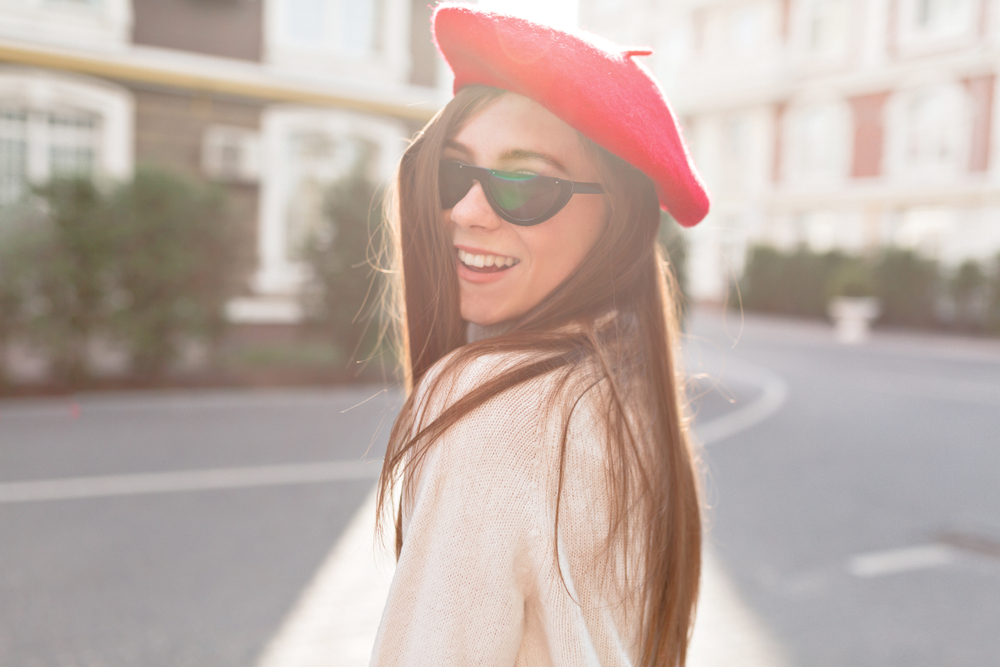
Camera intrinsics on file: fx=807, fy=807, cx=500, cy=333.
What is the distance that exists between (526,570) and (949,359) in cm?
1870

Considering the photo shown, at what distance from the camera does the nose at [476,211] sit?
4.07 feet

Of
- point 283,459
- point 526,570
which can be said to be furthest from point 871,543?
point 526,570

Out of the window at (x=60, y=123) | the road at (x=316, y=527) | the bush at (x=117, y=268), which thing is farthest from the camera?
the window at (x=60, y=123)

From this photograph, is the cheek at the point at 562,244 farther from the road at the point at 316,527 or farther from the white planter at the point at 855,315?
the white planter at the point at 855,315

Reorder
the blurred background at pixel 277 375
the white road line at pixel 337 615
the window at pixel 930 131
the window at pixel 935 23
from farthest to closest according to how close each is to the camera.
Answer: the window at pixel 930 131 < the window at pixel 935 23 < the blurred background at pixel 277 375 < the white road line at pixel 337 615

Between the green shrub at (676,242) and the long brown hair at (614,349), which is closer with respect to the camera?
the long brown hair at (614,349)

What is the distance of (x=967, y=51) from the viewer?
969 inches

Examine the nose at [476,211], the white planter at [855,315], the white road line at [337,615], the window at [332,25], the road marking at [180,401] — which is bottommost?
the white road line at [337,615]

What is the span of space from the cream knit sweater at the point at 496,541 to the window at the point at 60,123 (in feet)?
42.2

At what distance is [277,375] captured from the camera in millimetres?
10867

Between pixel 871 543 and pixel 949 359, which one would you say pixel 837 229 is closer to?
pixel 949 359

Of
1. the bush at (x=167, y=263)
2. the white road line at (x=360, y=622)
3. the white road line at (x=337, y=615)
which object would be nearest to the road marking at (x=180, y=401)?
the bush at (x=167, y=263)

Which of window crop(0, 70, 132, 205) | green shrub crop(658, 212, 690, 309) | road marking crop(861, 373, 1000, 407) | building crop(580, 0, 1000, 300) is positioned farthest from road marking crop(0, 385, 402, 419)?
building crop(580, 0, 1000, 300)

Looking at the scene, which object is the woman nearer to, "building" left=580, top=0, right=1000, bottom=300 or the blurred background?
the blurred background
